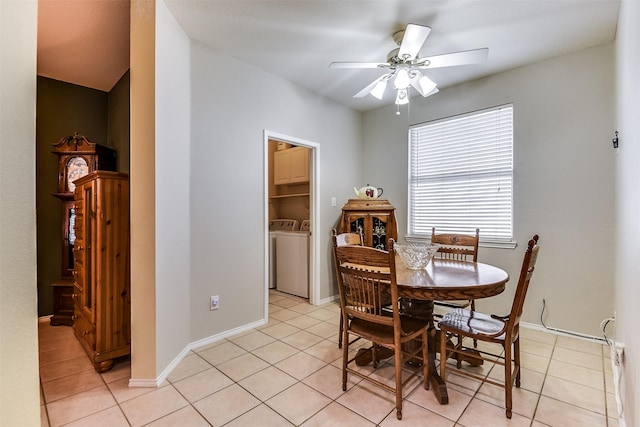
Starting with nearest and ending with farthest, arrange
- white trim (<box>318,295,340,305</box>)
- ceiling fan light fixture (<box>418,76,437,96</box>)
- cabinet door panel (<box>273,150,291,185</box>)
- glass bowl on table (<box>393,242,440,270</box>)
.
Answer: glass bowl on table (<box>393,242,440,270</box>), ceiling fan light fixture (<box>418,76,437,96</box>), white trim (<box>318,295,340,305</box>), cabinet door panel (<box>273,150,291,185</box>)

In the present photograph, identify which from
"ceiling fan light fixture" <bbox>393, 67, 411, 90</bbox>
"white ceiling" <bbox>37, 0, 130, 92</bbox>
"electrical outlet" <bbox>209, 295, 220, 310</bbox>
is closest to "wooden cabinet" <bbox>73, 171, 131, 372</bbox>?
"electrical outlet" <bbox>209, 295, 220, 310</bbox>

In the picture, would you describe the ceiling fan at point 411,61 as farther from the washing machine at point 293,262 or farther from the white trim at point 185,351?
the white trim at point 185,351

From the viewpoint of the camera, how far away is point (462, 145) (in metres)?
3.40

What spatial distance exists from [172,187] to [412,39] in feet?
6.63

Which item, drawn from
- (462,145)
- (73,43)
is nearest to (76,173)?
(73,43)

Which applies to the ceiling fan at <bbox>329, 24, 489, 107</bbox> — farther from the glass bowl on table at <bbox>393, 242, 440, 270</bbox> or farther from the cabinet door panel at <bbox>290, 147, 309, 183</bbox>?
the cabinet door panel at <bbox>290, 147, 309, 183</bbox>

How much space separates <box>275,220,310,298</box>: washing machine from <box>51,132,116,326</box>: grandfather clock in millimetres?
2343

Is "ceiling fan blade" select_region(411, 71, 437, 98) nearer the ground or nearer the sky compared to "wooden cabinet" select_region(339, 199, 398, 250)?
nearer the sky

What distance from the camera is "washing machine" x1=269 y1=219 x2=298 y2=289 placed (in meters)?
4.50

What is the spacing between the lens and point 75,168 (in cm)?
309

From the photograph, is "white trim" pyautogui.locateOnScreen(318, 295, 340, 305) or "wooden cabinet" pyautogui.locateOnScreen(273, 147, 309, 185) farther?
"wooden cabinet" pyautogui.locateOnScreen(273, 147, 309, 185)

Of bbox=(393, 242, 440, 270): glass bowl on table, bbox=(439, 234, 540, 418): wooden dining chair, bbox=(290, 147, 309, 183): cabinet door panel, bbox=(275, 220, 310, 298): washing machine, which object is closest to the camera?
bbox=(439, 234, 540, 418): wooden dining chair

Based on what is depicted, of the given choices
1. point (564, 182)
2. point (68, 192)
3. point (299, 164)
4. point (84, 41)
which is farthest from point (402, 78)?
point (68, 192)

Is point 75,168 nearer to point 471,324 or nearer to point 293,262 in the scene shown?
point 293,262
